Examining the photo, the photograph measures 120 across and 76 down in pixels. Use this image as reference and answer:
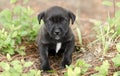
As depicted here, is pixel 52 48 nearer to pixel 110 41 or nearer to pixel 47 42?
pixel 47 42

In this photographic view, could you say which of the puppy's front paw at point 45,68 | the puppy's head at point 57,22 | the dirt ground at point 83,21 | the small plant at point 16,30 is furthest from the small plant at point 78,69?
the small plant at point 16,30

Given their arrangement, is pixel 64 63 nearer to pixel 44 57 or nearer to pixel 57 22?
pixel 44 57

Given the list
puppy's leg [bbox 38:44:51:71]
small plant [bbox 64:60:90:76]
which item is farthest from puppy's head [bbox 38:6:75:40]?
small plant [bbox 64:60:90:76]

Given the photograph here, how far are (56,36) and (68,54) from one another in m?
0.37

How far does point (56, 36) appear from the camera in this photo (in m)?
6.39

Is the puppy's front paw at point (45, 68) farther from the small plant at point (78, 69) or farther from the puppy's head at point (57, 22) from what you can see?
the small plant at point (78, 69)

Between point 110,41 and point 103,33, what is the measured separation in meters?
0.16

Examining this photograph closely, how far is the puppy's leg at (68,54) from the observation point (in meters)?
6.52

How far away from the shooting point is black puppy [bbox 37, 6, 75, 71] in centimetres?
639

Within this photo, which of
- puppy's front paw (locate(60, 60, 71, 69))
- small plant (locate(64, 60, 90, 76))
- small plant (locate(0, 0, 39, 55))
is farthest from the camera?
small plant (locate(0, 0, 39, 55))

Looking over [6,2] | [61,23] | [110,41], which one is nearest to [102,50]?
[110,41]

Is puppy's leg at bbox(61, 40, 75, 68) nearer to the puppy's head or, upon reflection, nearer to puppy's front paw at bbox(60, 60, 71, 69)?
puppy's front paw at bbox(60, 60, 71, 69)

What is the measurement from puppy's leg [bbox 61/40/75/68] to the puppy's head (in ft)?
0.84

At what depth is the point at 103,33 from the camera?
677 cm
